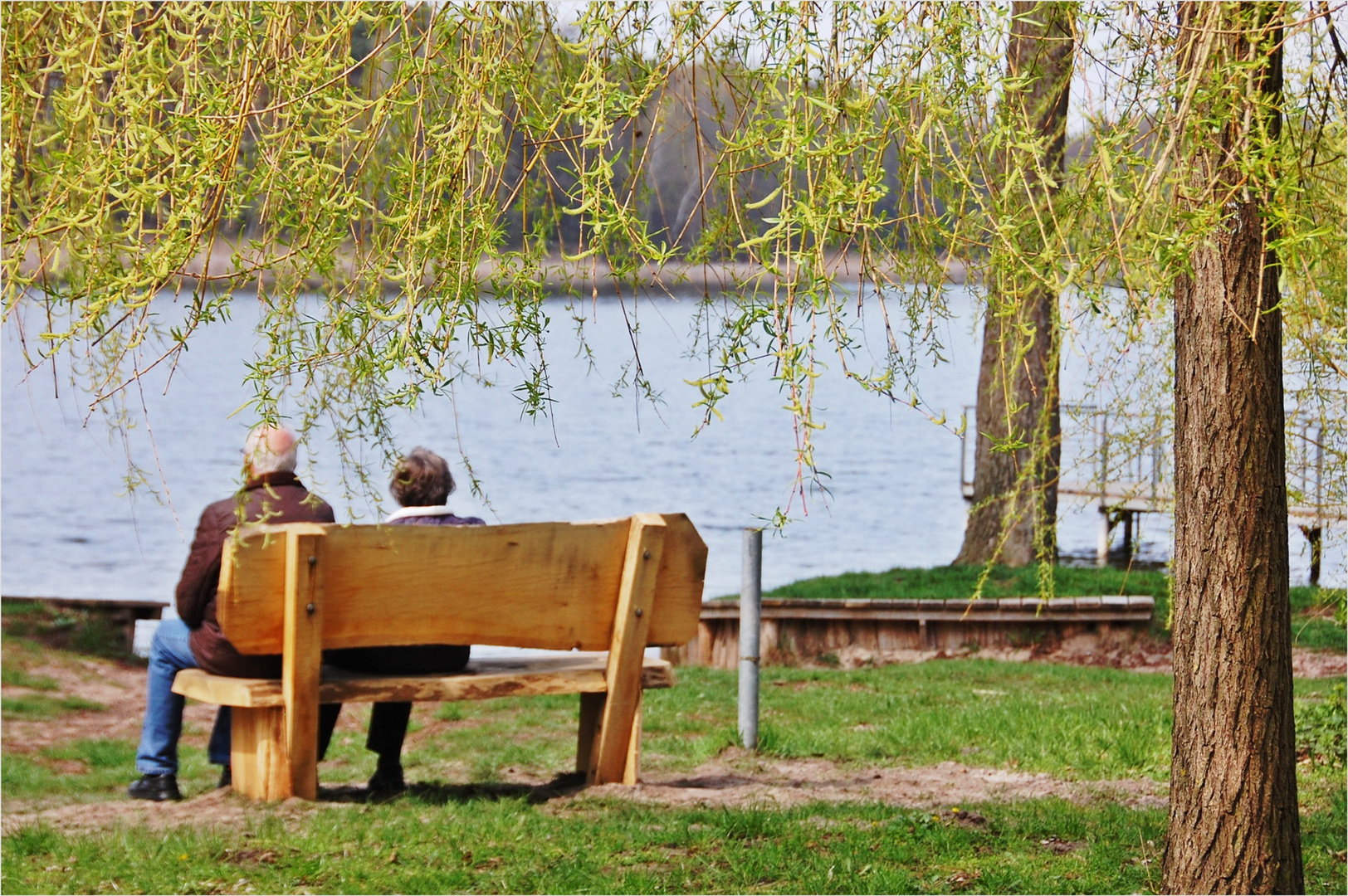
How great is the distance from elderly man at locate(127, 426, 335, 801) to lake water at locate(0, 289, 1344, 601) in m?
3.51

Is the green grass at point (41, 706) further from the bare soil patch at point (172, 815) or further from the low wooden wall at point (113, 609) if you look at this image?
the bare soil patch at point (172, 815)

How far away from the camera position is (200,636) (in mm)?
4961

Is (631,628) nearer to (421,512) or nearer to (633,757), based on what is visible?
(633,757)

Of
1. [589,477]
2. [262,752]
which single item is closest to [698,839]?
[262,752]

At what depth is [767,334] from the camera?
7.55ft

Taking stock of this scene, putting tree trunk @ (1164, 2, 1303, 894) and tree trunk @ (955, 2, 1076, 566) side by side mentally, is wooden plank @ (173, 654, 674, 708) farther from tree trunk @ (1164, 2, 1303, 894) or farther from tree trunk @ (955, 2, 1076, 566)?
tree trunk @ (1164, 2, 1303, 894)

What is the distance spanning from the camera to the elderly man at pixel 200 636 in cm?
488

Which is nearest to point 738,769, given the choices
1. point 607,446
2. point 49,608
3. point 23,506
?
point 49,608

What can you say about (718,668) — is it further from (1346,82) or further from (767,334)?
(767,334)

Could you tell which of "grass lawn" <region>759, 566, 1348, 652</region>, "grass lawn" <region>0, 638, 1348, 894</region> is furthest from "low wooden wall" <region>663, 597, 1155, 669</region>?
"grass lawn" <region>0, 638, 1348, 894</region>

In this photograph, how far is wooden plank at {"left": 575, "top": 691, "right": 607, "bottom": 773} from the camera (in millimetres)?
5207

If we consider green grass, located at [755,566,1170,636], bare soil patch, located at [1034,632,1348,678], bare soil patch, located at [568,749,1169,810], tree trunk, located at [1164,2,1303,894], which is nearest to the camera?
tree trunk, located at [1164,2,1303,894]

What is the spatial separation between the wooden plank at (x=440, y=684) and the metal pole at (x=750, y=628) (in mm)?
821

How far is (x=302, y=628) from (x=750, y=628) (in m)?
2.23
